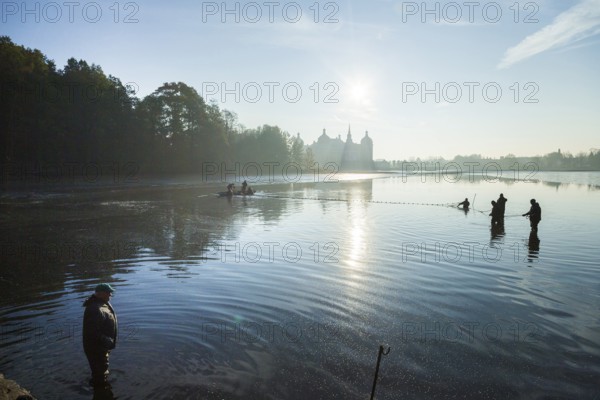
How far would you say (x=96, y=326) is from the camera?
5.69 meters

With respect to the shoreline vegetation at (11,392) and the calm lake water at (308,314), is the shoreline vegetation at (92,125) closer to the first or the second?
the calm lake water at (308,314)

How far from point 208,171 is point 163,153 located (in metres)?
14.6

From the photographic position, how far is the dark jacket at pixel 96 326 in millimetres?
5656

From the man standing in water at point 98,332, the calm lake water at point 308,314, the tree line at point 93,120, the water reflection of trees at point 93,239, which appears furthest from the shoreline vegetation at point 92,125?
the man standing in water at point 98,332

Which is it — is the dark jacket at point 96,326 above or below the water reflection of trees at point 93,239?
above

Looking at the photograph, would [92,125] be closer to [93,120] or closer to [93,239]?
[93,120]

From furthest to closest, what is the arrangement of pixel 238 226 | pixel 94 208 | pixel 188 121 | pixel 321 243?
pixel 188 121
pixel 94 208
pixel 238 226
pixel 321 243

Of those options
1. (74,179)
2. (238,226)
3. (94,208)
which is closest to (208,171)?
(74,179)

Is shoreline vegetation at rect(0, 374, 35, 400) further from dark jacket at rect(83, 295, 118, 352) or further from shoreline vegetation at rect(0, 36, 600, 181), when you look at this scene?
shoreline vegetation at rect(0, 36, 600, 181)

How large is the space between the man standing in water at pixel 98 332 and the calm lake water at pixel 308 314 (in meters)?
0.26

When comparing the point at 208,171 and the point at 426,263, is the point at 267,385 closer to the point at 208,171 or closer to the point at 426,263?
the point at 426,263

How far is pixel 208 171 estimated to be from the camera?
9356 centimetres

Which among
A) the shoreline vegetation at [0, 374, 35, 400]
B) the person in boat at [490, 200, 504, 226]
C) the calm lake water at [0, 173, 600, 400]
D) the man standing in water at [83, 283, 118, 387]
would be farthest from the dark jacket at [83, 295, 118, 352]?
the person in boat at [490, 200, 504, 226]

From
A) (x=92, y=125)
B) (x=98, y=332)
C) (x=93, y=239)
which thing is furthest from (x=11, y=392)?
(x=92, y=125)
